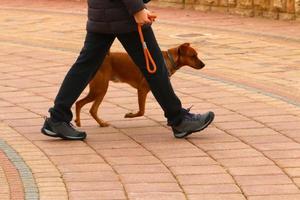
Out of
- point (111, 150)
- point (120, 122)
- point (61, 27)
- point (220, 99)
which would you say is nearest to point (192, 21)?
point (61, 27)

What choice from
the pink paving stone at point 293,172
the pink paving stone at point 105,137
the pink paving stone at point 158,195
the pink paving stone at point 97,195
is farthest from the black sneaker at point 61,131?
the pink paving stone at point 293,172

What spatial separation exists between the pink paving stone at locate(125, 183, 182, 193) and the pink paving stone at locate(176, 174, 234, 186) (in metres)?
0.11

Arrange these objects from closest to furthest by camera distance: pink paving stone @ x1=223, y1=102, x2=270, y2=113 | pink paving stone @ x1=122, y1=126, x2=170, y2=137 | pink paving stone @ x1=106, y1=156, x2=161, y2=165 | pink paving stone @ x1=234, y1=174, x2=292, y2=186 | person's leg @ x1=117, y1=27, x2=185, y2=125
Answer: pink paving stone @ x1=234, y1=174, x2=292, y2=186, pink paving stone @ x1=106, y1=156, x2=161, y2=165, person's leg @ x1=117, y1=27, x2=185, y2=125, pink paving stone @ x1=122, y1=126, x2=170, y2=137, pink paving stone @ x1=223, y1=102, x2=270, y2=113

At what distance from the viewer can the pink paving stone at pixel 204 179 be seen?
6.50m

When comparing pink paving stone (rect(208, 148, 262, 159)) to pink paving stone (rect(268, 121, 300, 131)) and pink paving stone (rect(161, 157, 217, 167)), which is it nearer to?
pink paving stone (rect(161, 157, 217, 167))

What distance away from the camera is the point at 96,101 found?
26.9ft

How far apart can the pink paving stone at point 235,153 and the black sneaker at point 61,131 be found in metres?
1.18

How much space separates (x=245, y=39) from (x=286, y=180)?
23.9 feet

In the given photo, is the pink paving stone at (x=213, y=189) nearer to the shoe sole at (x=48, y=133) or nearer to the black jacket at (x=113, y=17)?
the black jacket at (x=113, y=17)

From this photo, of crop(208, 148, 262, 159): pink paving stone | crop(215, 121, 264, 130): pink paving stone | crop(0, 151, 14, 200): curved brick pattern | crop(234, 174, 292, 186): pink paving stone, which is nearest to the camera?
crop(0, 151, 14, 200): curved brick pattern

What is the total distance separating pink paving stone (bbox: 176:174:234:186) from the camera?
6500 mm

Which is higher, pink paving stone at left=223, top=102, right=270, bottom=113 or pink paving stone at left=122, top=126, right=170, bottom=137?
pink paving stone at left=122, top=126, right=170, bottom=137

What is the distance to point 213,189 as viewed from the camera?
6324 mm

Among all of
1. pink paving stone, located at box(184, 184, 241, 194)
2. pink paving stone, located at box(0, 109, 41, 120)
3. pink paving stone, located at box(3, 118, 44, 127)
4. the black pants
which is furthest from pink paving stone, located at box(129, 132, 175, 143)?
pink paving stone, located at box(184, 184, 241, 194)
